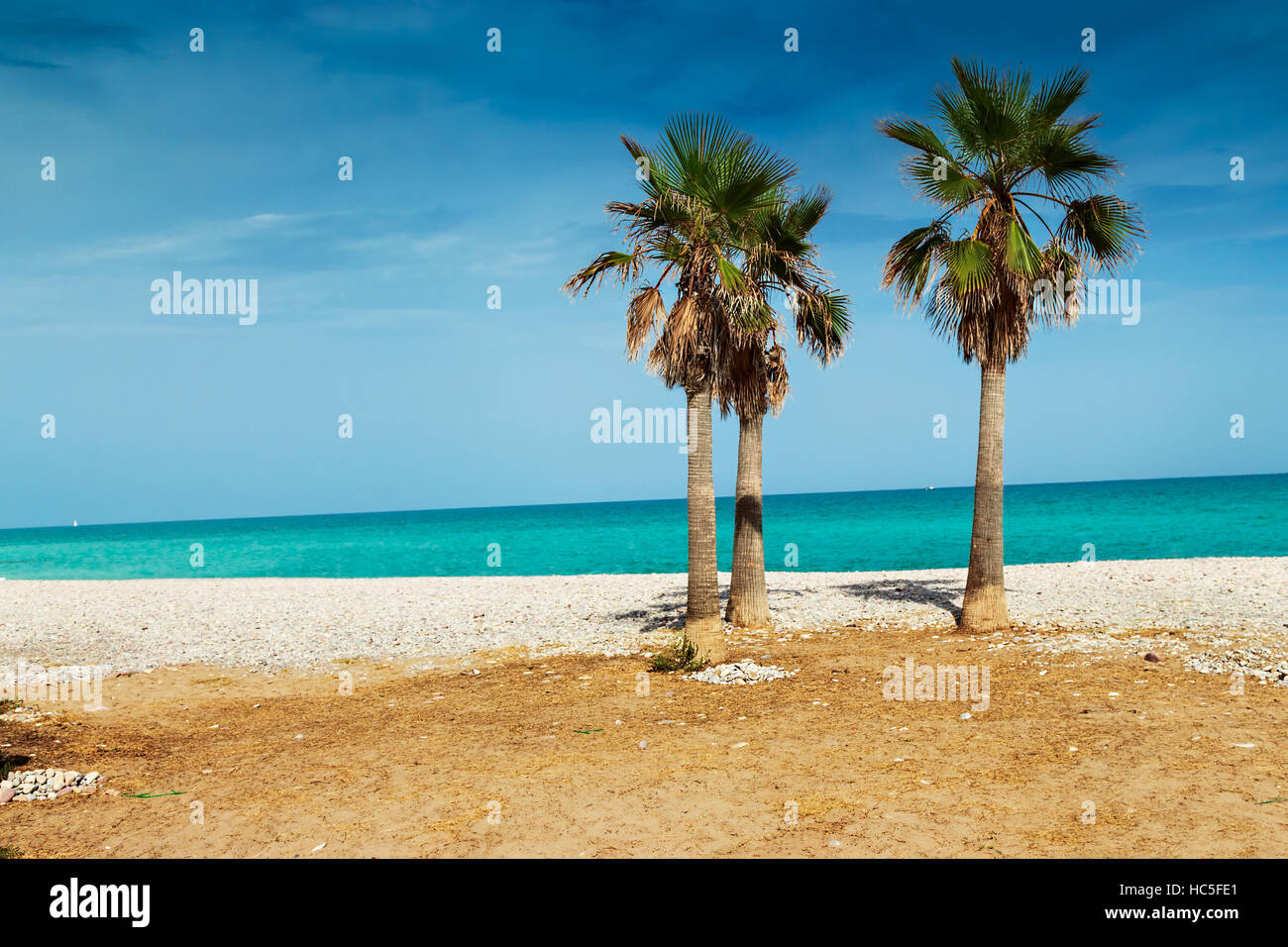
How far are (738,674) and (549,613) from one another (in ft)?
30.4

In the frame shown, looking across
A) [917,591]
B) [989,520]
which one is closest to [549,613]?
[917,591]

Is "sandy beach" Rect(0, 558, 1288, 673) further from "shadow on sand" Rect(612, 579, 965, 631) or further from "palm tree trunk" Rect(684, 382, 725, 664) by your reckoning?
"palm tree trunk" Rect(684, 382, 725, 664)

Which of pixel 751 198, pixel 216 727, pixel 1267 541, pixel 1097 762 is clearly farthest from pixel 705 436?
pixel 1267 541

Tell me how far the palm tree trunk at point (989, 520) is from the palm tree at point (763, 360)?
11.1 feet

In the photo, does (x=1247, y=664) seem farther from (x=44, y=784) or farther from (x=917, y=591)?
(x=44, y=784)

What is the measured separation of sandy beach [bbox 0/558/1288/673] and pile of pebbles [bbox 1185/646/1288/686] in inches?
53.9

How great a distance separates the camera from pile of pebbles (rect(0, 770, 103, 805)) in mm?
7840

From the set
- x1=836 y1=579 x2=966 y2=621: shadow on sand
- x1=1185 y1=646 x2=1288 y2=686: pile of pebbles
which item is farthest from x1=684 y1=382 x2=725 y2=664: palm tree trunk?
x1=1185 y1=646 x2=1288 y2=686: pile of pebbles

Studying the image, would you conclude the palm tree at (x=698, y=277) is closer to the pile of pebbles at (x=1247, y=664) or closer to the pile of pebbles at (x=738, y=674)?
the pile of pebbles at (x=738, y=674)

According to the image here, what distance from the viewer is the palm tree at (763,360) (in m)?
15.2

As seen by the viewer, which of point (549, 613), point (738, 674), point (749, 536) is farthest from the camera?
point (549, 613)

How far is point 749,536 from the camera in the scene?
16312 mm
